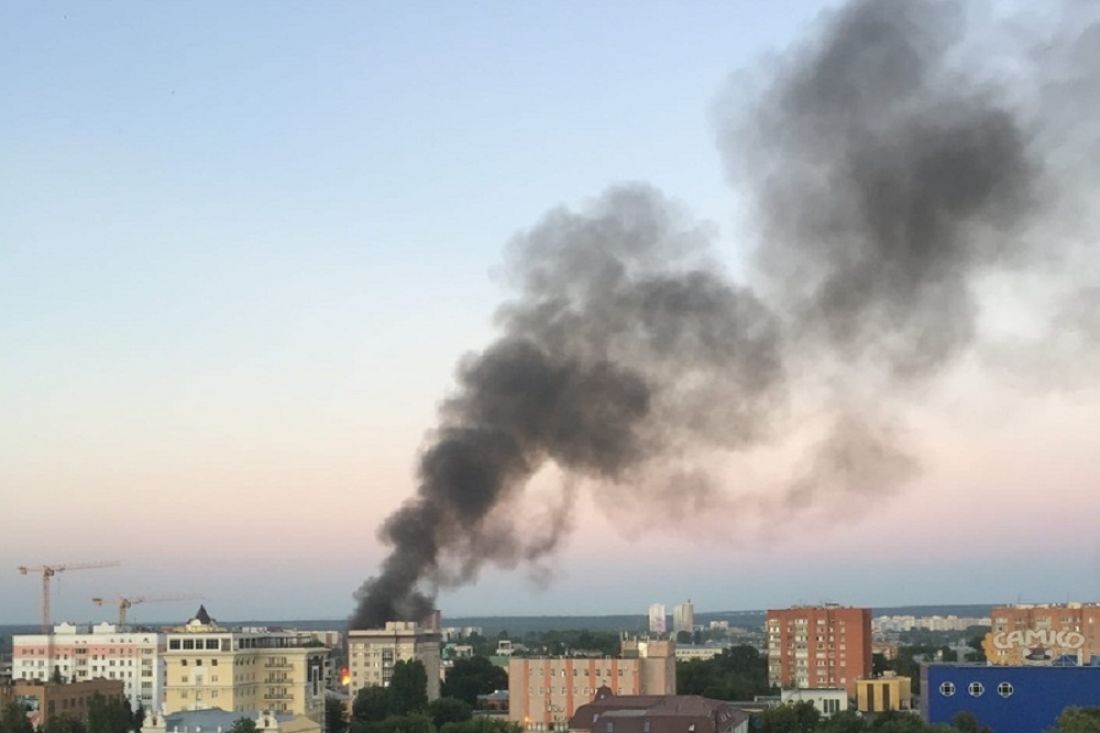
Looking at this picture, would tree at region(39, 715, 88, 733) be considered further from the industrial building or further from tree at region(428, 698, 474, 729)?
the industrial building

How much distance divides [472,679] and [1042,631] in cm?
3222

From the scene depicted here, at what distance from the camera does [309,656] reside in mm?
59781

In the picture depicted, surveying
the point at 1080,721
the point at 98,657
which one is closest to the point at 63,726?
the point at 98,657

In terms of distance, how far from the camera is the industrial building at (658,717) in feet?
159

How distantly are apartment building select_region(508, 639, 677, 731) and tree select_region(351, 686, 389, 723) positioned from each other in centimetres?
560

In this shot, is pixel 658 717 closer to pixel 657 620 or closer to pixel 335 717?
pixel 335 717

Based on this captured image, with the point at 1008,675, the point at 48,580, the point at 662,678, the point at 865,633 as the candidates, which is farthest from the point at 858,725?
the point at 48,580

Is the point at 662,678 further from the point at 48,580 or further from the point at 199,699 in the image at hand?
the point at 48,580

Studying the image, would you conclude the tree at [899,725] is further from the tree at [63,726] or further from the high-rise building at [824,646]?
the high-rise building at [824,646]

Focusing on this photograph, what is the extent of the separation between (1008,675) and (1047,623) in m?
42.4

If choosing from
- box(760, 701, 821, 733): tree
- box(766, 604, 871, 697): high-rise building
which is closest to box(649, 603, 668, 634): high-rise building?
box(766, 604, 871, 697): high-rise building

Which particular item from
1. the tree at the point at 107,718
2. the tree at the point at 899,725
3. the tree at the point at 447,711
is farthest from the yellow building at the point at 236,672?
the tree at the point at 899,725

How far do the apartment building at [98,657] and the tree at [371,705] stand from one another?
16.5 meters

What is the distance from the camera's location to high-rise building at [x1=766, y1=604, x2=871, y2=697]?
303 feet
